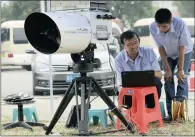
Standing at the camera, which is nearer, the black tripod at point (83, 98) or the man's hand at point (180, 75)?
the black tripod at point (83, 98)

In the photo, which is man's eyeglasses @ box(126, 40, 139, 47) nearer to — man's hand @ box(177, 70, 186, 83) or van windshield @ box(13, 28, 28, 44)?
man's hand @ box(177, 70, 186, 83)

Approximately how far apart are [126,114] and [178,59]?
3.53 ft

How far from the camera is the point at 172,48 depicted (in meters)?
5.83

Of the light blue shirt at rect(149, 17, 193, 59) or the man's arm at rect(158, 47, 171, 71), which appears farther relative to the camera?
the man's arm at rect(158, 47, 171, 71)

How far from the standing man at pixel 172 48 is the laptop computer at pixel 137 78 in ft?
2.28

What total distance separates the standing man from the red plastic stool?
0.48m

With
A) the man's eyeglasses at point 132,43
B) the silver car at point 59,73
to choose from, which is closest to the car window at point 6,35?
the silver car at point 59,73

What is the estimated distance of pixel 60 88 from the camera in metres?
8.87

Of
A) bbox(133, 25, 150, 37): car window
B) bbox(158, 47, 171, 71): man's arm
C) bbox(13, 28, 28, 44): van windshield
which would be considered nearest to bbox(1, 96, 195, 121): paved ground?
bbox(158, 47, 171, 71): man's arm

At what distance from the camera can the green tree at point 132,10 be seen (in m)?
23.2

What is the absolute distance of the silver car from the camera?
28.7 ft

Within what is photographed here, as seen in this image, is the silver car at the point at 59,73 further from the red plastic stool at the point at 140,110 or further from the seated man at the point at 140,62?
the red plastic stool at the point at 140,110

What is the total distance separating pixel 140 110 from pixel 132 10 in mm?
19854

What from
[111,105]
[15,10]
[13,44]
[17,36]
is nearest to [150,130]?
[111,105]
